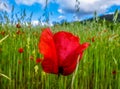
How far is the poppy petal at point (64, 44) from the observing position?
2.75ft

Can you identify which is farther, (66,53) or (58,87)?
(58,87)

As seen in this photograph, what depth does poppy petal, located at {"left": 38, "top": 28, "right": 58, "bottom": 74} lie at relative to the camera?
0.81m

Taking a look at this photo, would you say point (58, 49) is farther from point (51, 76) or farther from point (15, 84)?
point (15, 84)

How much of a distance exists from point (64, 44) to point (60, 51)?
0.08 ft

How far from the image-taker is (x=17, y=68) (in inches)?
120

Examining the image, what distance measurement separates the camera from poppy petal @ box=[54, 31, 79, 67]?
84 cm

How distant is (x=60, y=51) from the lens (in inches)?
33.4

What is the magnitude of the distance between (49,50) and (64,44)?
64 mm

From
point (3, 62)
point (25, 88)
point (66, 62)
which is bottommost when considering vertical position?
point (25, 88)

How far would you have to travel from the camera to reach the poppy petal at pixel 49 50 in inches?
31.9

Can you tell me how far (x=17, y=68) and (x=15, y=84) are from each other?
170mm

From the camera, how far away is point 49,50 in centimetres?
81

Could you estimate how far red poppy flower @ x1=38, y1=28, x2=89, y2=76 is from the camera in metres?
0.81

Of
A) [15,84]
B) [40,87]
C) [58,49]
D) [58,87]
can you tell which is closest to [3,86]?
[15,84]
